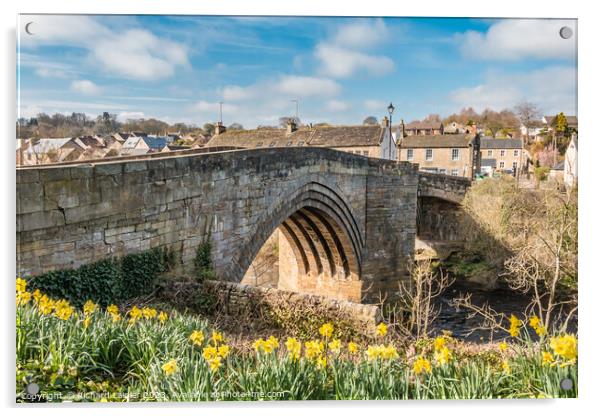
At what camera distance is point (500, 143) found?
1195 cm

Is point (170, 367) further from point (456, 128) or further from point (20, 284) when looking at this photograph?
point (456, 128)

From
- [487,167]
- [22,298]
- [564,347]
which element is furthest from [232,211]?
[487,167]

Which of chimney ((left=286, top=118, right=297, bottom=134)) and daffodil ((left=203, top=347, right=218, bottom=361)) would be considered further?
chimney ((left=286, top=118, right=297, bottom=134))

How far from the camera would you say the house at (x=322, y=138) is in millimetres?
16422

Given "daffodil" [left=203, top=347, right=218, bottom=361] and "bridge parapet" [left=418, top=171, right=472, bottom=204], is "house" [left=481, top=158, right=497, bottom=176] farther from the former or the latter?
"daffodil" [left=203, top=347, right=218, bottom=361]

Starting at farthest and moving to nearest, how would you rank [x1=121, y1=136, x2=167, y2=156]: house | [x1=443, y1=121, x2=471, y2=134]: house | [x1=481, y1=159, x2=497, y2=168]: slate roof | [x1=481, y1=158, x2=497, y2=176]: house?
[x1=481, y1=158, x2=497, y2=176]: house → [x1=481, y1=159, x2=497, y2=168]: slate roof → [x1=443, y1=121, x2=471, y2=134]: house → [x1=121, y1=136, x2=167, y2=156]: house

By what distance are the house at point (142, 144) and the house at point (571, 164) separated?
6818 mm

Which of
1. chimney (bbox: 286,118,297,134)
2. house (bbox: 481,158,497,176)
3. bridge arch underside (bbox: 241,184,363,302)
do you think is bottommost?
bridge arch underside (bbox: 241,184,363,302)

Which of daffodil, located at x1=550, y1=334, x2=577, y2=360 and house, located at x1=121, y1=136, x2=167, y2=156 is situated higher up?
house, located at x1=121, y1=136, x2=167, y2=156

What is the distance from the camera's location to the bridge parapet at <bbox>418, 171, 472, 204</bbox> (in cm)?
2307

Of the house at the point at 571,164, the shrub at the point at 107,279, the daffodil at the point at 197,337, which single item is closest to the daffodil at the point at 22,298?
the shrub at the point at 107,279

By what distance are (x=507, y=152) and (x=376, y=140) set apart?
6380 mm

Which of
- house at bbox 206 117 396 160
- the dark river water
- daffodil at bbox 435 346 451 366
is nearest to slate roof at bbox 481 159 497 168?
house at bbox 206 117 396 160

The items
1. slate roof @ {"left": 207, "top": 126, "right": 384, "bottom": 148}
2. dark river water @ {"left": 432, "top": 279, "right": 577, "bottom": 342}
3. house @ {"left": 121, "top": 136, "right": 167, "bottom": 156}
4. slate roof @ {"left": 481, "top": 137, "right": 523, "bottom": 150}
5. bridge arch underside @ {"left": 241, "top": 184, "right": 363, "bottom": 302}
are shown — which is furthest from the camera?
slate roof @ {"left": 207, "top": 126, "right": 384, "bottom": 148}
